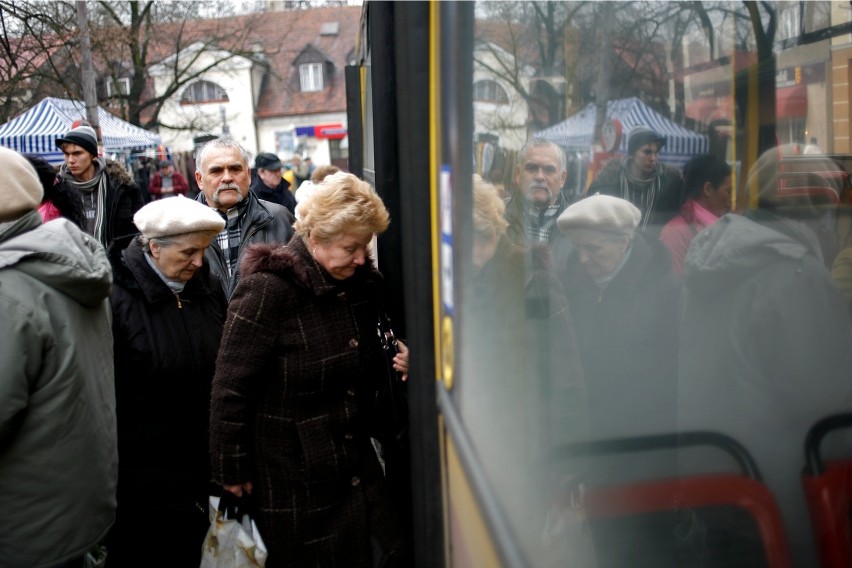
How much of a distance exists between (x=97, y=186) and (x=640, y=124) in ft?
19.2

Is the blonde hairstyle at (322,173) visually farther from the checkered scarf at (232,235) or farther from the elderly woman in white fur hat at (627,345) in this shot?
the elderly woman in white fur hat at (627,345)

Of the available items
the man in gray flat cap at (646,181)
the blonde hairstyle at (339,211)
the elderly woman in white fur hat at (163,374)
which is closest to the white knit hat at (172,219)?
the elderly woman in white fur hat at (163,374)

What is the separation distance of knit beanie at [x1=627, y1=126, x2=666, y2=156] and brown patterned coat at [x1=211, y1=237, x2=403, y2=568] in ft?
5.66

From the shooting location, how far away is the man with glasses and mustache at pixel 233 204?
4.56 m

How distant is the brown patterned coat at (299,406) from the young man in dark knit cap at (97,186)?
382 cm

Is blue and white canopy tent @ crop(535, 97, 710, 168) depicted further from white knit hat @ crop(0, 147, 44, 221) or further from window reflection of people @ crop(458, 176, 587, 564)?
white knit hat @ crop(0, 147, 44, 221)

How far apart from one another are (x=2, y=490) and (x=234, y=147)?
2554 mm

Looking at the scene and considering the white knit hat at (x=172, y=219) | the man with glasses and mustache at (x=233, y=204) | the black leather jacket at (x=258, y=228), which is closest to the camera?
the white knit hat at (x=172, y=219)

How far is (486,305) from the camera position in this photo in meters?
1.68

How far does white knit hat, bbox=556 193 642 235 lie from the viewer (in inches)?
59.7

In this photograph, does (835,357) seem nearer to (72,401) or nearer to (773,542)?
(773,542)

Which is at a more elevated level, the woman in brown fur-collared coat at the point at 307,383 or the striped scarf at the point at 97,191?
the striped scarf at the point at 97,191

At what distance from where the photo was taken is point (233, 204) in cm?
460

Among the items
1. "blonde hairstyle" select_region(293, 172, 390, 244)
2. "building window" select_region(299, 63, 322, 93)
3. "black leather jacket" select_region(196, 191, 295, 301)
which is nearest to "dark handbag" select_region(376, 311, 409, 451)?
"blonde hairstyle" select_region(293, 172, 390, 244)
